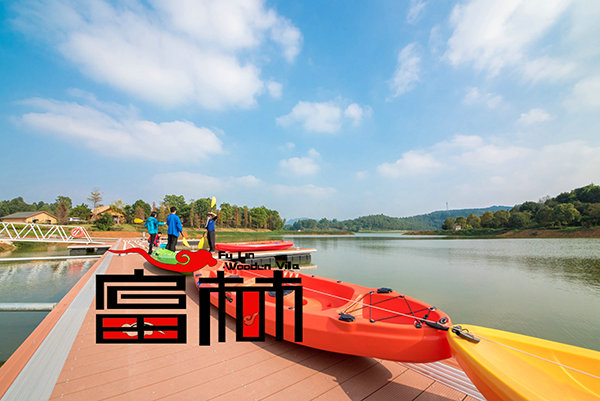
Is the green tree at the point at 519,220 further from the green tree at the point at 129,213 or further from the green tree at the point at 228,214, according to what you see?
the green tree at the point at 129,213

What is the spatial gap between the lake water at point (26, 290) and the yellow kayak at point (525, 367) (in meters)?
6.36

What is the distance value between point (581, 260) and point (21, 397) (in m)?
22.7

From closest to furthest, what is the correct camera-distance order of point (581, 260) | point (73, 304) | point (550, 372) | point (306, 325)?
1. point (550, 372)
2. point (306, 325)
3. point (73, 304)
4. point (581, 260)

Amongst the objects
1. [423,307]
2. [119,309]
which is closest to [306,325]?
[423,307]

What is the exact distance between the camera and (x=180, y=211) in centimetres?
5509

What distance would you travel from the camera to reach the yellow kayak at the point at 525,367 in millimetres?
1523

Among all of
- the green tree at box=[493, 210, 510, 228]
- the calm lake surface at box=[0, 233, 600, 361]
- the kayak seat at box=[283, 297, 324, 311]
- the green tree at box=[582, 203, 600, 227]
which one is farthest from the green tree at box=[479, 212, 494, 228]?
the kayak seat at box=[283, 297, 324, 311]

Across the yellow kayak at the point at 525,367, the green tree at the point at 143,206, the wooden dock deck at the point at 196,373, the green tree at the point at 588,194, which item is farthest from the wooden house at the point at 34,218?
the green tree at the point at 588,194

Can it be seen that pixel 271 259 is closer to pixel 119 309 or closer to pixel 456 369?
pixel 119 309

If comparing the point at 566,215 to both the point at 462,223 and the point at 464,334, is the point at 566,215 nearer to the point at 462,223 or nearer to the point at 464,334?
the point at 462,223

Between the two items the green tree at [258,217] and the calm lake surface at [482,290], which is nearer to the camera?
the calm lake surface at [482,290]

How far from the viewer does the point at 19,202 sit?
7606 centimetres

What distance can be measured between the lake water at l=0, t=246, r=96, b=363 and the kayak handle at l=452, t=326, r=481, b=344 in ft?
20.8

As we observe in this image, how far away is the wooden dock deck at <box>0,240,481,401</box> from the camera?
2.03 m
